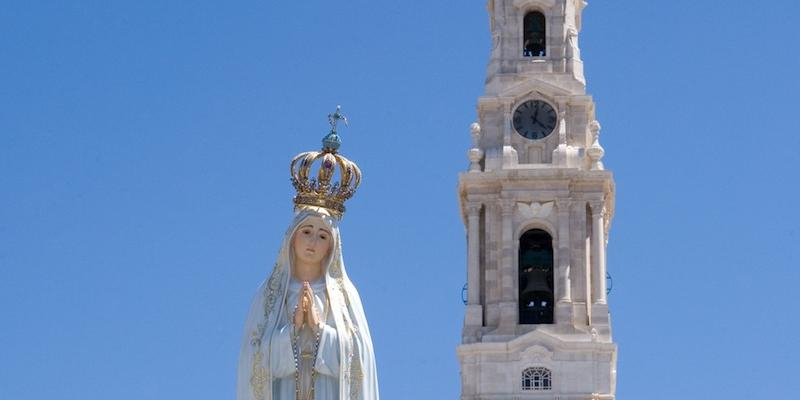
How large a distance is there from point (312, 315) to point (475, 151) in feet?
126

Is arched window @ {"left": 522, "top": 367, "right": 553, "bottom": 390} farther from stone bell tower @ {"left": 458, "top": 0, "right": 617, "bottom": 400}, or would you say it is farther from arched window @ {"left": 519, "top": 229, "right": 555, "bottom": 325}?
arched window @ {"left": 519, "top": 229, "right": 555, "bottom": 325}

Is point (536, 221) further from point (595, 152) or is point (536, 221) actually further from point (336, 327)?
point (336, 327)

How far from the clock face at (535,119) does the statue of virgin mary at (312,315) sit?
38.1 meters

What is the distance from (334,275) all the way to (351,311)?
56cm

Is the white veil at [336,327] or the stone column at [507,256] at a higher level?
the stone column at [507,256]

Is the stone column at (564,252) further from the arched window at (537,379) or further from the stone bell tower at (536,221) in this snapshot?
the arched window at (537,379)

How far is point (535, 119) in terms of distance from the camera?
69.8 m

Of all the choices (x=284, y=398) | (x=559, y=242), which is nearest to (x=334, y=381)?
(x=284, y=398)

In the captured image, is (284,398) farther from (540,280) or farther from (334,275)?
(540,280)

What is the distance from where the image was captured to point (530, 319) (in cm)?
6788

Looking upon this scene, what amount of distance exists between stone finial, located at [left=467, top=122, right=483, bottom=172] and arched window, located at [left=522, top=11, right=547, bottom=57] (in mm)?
3021

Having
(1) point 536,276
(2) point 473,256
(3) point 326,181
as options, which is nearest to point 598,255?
(1) point 536,276

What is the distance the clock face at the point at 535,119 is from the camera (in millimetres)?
69562

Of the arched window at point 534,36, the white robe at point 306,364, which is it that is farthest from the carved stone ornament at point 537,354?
the white robe at point 306,364
